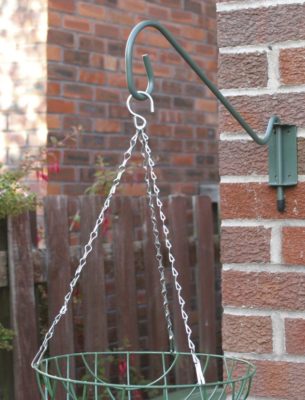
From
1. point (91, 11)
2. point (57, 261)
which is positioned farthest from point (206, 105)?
→ point (57, 261)

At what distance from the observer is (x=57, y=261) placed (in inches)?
158

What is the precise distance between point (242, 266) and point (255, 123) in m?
0.37

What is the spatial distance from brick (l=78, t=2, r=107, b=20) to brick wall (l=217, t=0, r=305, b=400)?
292cm

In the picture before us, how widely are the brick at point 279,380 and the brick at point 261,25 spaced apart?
32.7 inches

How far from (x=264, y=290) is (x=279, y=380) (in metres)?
0.23

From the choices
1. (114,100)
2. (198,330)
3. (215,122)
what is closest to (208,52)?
(215,122)

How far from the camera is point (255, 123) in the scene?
91.9 inches

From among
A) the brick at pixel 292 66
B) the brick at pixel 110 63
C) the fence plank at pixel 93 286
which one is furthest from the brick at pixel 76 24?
the brick at pixel 292 66

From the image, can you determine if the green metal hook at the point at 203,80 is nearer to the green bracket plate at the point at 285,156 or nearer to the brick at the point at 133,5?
the green bracket plate at the point at 285,156

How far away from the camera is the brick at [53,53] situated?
5023mm

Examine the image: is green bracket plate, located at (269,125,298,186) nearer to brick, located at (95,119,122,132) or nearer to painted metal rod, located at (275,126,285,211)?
painted metal rod, located at (275,126,285,211)

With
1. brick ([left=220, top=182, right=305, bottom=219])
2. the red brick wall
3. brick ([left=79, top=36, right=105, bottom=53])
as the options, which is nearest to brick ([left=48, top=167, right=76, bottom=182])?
the red brick wall

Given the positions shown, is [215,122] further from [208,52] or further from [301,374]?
[301,374]

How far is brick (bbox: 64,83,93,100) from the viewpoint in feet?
16.8
